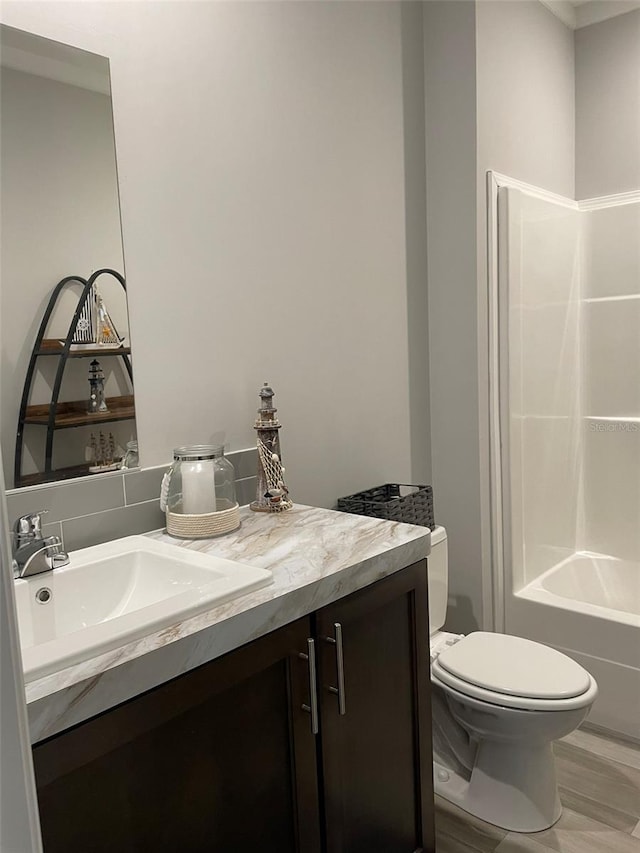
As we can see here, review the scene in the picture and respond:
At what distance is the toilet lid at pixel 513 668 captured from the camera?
181 cm

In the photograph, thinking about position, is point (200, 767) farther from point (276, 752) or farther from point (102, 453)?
point (102, 453)

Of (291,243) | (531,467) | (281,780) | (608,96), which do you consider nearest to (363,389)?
(291,243)

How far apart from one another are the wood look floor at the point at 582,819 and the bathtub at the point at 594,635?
0.47 feet

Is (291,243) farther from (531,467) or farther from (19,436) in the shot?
(531,467)

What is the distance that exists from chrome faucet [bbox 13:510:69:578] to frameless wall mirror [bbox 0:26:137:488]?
4.8 inches

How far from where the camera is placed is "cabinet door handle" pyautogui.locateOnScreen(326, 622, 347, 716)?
A: 1.30 meters

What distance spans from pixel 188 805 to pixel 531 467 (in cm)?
199

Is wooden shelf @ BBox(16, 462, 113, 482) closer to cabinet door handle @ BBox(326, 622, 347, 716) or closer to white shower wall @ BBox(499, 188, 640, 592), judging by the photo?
cabinet door handle @ BBox(326, 622, 347, 716)

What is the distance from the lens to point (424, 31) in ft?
8.13

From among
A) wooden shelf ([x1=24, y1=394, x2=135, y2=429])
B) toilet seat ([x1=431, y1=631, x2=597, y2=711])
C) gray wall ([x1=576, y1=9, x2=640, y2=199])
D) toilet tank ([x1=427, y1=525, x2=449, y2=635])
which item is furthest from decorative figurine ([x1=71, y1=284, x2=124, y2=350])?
gray wall ([x1=576, y1=9, x2=640, y2=199])

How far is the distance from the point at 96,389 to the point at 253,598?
2.17 feet

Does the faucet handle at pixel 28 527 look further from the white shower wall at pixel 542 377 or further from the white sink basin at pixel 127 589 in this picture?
the white shower wall at pixel 542 377

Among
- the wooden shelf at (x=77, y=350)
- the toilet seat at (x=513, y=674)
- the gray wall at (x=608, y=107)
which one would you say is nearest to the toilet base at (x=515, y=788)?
the toilet seat at (x=513, y=674)

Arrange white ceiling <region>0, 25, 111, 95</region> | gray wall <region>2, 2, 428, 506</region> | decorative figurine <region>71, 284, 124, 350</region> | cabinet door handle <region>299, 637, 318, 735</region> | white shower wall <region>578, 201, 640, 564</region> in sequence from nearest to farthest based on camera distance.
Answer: cabinet door handle <region>299, 637, 318, 735</region> < white ceiling <region>0, 25, 111, 95</region> < decorative figurine <region>71, 284, 124, 350</region> < gray wall <region>2, 2, 428, 506</region> < white shower wall <region>578, 201, 640, 564</region>
